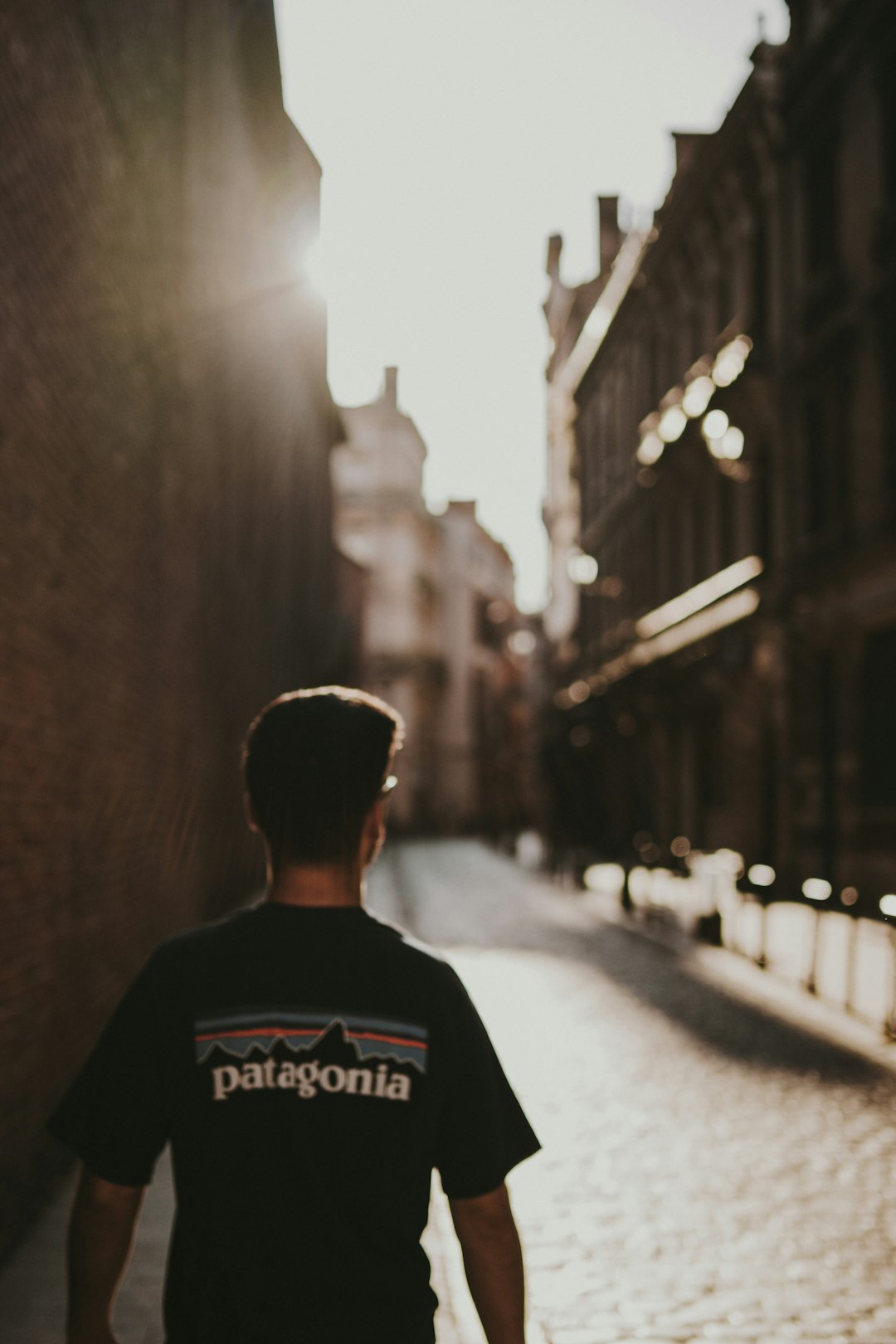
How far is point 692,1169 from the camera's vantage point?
6.59 metres

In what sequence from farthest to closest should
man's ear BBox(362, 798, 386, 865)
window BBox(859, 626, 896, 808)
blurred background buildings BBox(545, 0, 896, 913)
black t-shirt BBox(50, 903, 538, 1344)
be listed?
blurred background buildings BBox(545, 0, 896, 913) → window BBox(859, 626, 896, 808) → man's ear BBox(362, 798, 386, 865) → black t-shirt BBox(50, 903, 538, 1344)

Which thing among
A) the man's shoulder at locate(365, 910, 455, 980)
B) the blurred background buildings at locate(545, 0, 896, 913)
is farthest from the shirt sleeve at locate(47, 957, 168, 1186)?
the blurred background buildings at locate(545, 0, 896, 913)

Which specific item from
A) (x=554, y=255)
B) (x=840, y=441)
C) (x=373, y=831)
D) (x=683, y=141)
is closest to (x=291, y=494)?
(x=840, y=441)

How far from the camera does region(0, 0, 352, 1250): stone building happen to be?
535 centimetres

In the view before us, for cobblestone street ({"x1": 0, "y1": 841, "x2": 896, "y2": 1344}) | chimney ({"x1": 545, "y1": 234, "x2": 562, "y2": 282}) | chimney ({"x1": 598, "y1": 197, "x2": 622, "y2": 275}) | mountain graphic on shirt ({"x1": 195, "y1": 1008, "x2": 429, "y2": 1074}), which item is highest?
chimney ({"x1": 545, "y1": 234, "x2": 562, "y2": 282})

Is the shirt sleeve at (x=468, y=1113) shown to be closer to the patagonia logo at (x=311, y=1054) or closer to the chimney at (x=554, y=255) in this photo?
the patagonia logo at (x=311, y=1054)

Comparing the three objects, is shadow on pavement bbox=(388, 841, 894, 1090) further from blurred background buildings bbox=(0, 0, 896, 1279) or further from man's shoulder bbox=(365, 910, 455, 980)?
man's shoulder bbox=(365, 910, 455, 980)

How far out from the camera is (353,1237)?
79.3 inches

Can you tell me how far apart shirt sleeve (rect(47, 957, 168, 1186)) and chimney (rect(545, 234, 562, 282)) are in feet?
178

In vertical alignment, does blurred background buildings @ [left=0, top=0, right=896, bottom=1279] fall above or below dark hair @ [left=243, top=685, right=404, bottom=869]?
above

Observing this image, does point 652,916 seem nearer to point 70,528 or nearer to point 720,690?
point 720,690

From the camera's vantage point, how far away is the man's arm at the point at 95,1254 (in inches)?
82.7

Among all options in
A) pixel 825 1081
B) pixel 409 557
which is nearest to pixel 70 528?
pixel 825 1081

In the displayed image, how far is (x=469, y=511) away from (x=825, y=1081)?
220 feet
